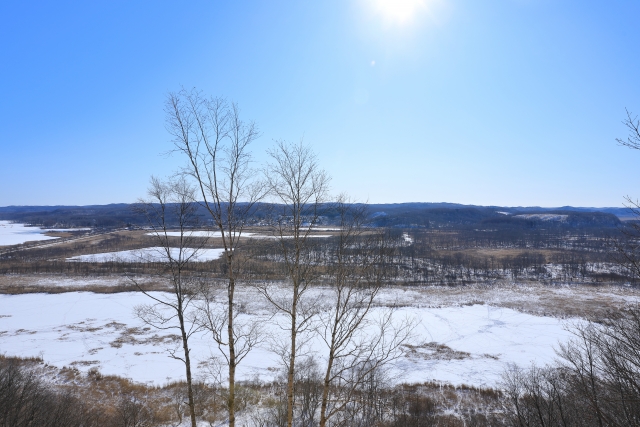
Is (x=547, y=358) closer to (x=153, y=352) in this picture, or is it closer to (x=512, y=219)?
(x=153, y=352)

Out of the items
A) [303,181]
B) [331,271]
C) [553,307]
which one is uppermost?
[303,181]

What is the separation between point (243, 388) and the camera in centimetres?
1744

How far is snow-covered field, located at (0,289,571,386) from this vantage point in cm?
2011

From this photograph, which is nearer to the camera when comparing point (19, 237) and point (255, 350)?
point (255, 350)

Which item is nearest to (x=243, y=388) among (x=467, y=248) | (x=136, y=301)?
(x=136, y=301)

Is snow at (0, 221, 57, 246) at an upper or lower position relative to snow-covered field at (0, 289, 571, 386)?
upper

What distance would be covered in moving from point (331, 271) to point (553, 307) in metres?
37.9

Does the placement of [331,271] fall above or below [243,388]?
above

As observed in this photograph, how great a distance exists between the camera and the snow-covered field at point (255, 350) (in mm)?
20109

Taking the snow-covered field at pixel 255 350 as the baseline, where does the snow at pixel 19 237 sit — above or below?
above

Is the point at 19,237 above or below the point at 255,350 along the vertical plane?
above

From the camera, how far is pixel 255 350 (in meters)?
23.4

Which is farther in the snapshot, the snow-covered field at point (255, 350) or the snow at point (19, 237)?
the snow at point (19, 237)

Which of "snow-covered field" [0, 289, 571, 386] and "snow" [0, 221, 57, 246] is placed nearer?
"snow-covered field" [0, 289, 571, 386]
